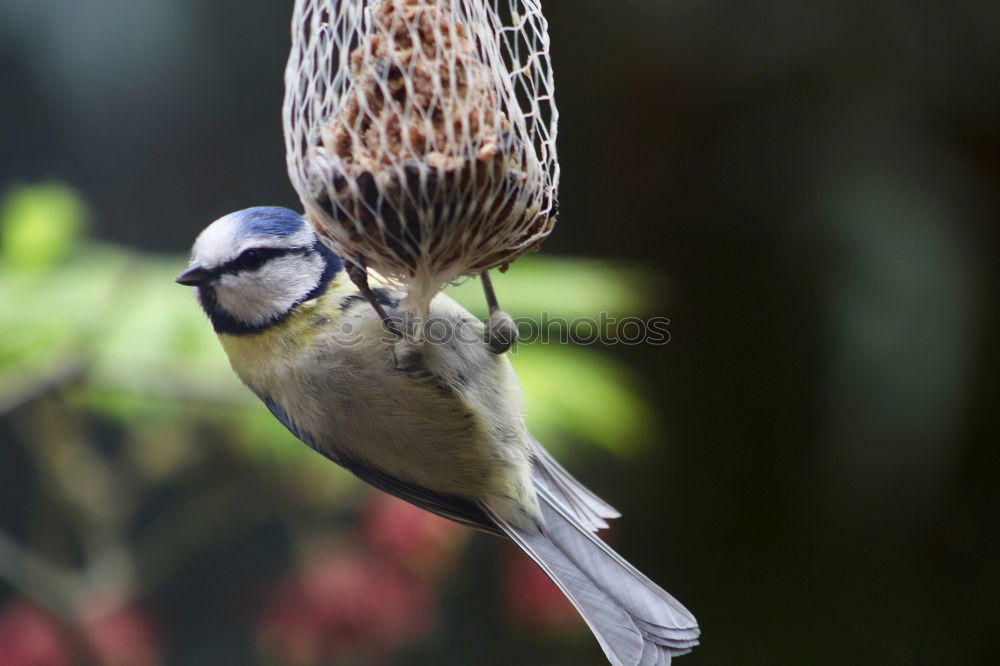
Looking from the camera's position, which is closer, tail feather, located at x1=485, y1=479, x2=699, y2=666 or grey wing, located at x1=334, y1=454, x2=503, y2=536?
tail feather, located at x1=485, y1=479, x2=699, y2=666

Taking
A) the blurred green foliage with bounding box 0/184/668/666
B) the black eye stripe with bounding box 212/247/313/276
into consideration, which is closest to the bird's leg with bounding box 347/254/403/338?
the black eye stripe with bounding box 212/247/313/276

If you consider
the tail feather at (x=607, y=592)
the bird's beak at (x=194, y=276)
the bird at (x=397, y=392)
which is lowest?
the tail feather at (x=607, y=592)

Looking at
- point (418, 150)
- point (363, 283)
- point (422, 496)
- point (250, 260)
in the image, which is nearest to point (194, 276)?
point (250, 260)

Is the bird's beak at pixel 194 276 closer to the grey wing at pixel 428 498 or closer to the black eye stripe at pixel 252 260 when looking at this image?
the black eye stripe at pixel 252 260

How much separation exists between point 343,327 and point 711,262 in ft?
4.84

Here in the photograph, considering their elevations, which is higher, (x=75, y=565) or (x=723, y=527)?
(x=75, y=565)

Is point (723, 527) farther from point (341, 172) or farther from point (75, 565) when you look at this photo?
point (341, 172)

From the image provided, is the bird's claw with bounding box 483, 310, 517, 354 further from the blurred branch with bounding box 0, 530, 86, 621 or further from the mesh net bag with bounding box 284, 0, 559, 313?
the blurred branch with bounding box 0, 530, 86, 621

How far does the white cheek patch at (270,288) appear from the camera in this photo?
2.97 feet

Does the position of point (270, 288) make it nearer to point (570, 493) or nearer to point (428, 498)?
point (428, 498)

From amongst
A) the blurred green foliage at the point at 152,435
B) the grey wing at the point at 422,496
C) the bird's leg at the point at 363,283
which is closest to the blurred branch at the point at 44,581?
the blurred green foliage at the point at 152,435

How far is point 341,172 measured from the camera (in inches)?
28.9

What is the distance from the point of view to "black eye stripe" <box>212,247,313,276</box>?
869mm

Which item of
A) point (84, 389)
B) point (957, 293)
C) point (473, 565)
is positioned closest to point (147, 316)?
point (84, 389)
